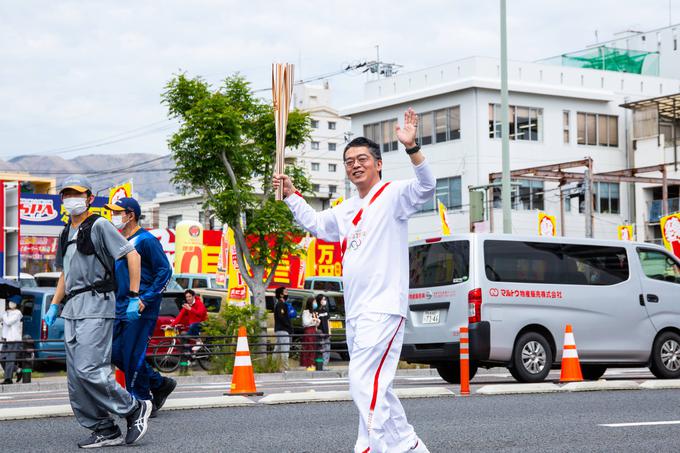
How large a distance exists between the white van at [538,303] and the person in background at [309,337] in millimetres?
6892

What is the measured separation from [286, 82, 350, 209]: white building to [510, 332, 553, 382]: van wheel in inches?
3476

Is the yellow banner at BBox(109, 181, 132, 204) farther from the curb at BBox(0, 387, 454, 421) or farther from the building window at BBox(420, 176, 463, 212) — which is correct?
the building window at BBox(420, 176, 463, 212)

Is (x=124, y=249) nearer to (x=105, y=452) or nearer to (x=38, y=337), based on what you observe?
(x=105, y=452)

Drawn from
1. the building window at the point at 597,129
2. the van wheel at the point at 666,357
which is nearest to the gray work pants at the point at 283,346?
the van wheel at the point at 666,357

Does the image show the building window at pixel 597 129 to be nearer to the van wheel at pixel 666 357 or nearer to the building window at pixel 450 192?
the building window at pixel 450 192

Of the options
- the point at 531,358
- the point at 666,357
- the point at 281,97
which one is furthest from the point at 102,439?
the point at 666,357

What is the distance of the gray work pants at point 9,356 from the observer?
60.5 feet

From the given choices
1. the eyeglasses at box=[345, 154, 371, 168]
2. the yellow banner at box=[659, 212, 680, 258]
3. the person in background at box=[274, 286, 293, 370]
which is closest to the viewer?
the eyeglasses at box=[345, 154, 371, 168]

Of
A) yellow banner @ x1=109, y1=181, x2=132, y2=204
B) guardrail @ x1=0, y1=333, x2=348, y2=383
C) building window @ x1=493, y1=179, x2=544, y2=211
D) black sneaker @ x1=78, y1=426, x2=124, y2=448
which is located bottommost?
guardrail @ x1=0, y1=333, x2=348, y2=383

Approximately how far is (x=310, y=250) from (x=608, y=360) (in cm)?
2236

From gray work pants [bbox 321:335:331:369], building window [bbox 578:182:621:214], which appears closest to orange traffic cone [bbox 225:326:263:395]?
gray work pants [bbox 321:335:331:369]

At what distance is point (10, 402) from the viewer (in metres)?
13.0

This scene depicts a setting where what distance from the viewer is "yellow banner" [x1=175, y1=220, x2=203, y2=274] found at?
39562 millimetres

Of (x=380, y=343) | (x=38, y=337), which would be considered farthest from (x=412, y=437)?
(x=38, y=337)
